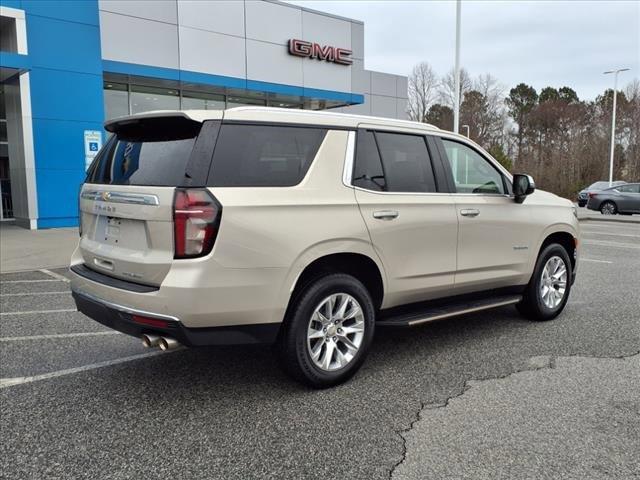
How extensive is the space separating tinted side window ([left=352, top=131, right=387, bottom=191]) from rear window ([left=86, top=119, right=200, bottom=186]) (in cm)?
123

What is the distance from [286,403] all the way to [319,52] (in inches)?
723

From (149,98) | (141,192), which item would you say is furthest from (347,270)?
(149,98)

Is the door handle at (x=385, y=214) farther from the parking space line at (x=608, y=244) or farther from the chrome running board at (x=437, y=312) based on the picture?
the parking space line at (x=608, y=244)

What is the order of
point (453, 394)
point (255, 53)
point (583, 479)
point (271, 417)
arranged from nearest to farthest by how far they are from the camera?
point (583, 479) → point (271, 417) → point (453, 394) → point (255, 53)

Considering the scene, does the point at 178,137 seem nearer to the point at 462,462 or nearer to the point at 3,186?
the point at 462,462

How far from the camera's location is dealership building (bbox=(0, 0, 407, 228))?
14.7 metres

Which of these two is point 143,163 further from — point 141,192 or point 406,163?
point 406,163

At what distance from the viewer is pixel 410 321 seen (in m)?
4.18

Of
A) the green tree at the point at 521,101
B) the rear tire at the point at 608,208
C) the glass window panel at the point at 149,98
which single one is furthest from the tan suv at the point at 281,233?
the green tree at the point at 521,101

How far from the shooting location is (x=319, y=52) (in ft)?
66.3

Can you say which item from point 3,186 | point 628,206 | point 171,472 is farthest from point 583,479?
point 628,206

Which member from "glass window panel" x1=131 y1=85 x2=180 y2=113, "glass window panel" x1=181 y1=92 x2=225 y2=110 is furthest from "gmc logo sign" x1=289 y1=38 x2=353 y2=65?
"glass window panel" x1=131 y1=85 x2=180 y2=113

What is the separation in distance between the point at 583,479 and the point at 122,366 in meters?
3.31

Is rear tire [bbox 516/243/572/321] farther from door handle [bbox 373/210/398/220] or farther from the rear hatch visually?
the rear hatch
